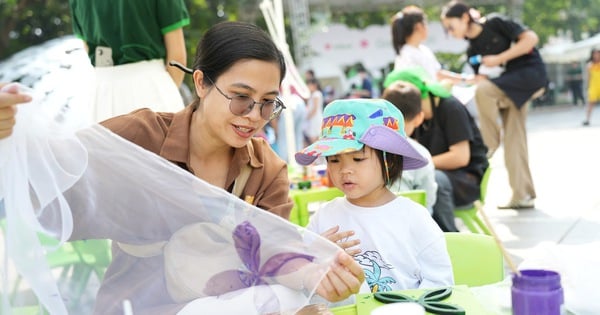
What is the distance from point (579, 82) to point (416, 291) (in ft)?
92.2

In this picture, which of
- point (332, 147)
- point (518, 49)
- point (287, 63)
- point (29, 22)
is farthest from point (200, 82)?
point (29, 22)

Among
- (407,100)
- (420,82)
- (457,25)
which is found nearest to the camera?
(407,100)

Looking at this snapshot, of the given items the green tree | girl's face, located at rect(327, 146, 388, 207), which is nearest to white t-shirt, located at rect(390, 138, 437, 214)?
girl's face, located at rect(327, 146, 388, 207)

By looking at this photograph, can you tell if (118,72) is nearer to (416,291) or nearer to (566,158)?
(416,291)

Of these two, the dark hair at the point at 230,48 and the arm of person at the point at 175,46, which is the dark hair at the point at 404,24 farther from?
the dark hair at the point at 230,48

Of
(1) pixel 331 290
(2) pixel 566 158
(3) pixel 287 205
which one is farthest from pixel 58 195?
(2) pixel 566 158

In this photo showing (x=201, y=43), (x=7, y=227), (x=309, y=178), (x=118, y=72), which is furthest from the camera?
(x=309, y=178)

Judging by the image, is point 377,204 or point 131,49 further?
point 131,49

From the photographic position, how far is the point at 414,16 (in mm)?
5508

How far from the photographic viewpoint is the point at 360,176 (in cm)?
228

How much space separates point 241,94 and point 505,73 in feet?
14.8

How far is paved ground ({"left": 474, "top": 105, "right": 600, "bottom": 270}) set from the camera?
485cm

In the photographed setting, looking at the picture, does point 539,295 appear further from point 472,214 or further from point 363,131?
point 472,214

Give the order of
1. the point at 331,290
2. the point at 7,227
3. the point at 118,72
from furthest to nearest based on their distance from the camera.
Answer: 1. the point at 118,72
2. the point at 331,290
3. the point at 7,227
